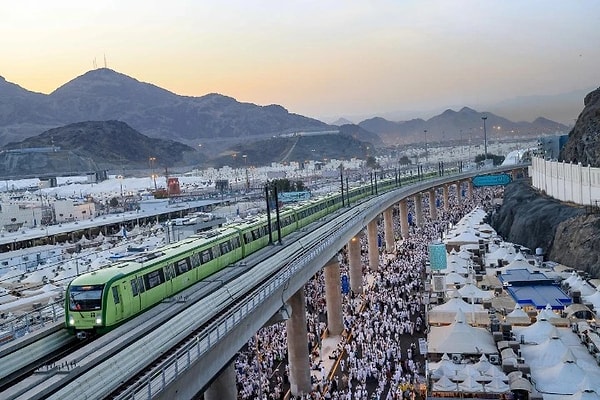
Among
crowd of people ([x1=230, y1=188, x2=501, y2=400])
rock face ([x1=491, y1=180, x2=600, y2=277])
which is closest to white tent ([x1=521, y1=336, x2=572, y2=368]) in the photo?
crowd of people ([x1=230, y1=188, x2=501, y2=400])

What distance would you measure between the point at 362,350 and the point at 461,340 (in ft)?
28.8

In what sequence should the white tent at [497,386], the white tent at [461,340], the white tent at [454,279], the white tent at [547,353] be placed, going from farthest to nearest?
the white tent at [454,279] → the white tent at [461,340] → the white tent at [547,353] → the white tent at [497,386]

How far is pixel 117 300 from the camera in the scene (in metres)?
16.3

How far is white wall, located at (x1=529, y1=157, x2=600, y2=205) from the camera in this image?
146 feet

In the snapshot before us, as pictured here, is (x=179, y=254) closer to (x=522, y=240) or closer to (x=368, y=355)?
(x=368, y=355)

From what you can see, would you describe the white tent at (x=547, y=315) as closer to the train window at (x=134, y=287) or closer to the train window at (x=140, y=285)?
the train window at (x=140, y=285)

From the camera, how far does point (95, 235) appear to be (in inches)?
2525

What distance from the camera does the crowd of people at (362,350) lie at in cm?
2469

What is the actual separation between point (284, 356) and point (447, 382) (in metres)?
13.4

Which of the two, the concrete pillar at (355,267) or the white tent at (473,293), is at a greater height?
the white tent at (473,293)

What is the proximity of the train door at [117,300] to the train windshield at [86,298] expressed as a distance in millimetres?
426

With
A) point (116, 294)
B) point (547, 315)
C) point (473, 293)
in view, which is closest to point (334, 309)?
point (473, 293)

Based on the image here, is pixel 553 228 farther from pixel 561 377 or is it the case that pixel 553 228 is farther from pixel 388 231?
pixel 561 377

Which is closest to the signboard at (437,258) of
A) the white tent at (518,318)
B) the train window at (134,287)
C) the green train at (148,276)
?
the white tent at (518,318)
